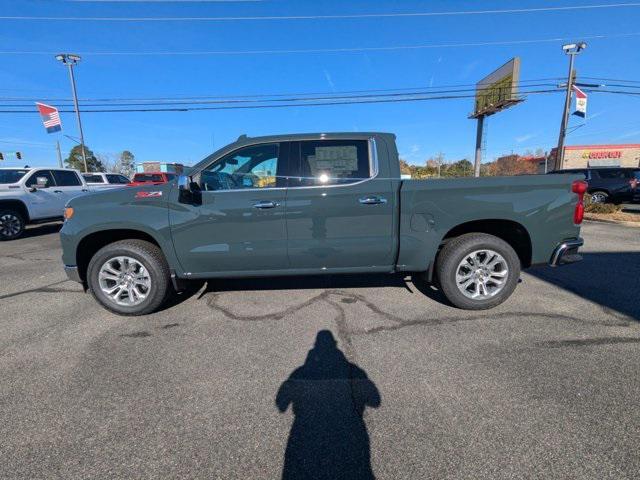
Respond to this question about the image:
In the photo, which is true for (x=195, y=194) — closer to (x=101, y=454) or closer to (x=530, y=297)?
(x=101, y=454)

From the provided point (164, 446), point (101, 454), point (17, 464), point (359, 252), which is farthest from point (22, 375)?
point (359, 252)

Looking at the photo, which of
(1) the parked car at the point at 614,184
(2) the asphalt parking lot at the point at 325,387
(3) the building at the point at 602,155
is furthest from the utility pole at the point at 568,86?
(3) the building at the point at 602,155

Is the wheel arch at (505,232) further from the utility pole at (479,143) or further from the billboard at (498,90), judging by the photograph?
the utility pole at (479,143)

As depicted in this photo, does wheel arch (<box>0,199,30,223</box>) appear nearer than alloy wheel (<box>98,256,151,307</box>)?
No

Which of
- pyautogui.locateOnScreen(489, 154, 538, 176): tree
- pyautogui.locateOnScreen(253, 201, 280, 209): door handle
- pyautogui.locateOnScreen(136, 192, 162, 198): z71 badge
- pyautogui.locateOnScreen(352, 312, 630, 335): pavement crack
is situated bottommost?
pyautogui.locateOnScreen(352, 312, 630, 335): pavement crack

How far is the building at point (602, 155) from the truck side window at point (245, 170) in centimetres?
5876

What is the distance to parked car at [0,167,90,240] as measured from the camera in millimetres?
9109

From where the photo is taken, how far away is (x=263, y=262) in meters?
→ 3.74

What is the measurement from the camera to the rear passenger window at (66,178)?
10.3 meters

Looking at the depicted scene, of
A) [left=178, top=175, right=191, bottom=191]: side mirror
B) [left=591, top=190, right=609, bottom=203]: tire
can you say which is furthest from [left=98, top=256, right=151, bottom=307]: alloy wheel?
[left=591, top=190, right=609, bottom=203]: tire

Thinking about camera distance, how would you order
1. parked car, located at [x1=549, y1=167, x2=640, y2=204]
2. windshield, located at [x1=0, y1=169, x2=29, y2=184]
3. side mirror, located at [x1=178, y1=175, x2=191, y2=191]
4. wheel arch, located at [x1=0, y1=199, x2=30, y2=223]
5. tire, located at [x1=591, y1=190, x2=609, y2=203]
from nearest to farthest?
side mirror, located at [x1=178, y1=175, x2=191, y2=191] < wheel arch, located at [x1=0, y1=199, x2=30, y2=223] < windshield, located at [x1=0, y1=169, x2=29, y2=184] < parked car, located at [x1=549, y1=167, x2=640, y2=204] < tire, located at [x1=591, y1=190, x2=609, y2=203]

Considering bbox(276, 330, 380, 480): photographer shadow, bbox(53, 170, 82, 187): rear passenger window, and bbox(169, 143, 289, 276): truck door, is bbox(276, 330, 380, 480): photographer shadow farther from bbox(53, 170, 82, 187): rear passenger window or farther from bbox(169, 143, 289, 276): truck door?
bbox(53, 170, 82, 187): rear passenger window

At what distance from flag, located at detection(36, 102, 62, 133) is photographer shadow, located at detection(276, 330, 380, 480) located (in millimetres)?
28919

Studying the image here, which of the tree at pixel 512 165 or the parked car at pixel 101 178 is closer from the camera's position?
the parked car at pixel 101 178
